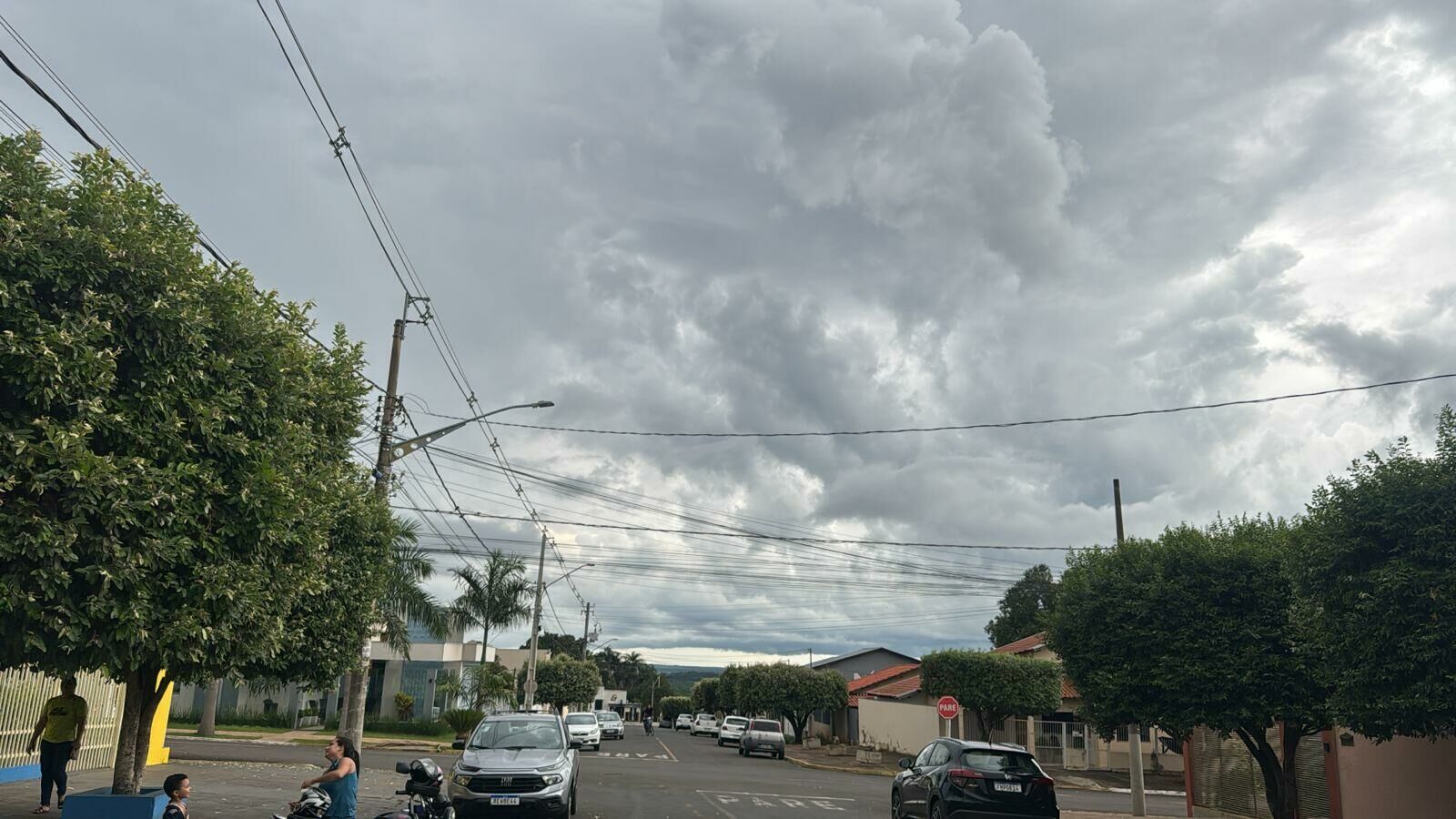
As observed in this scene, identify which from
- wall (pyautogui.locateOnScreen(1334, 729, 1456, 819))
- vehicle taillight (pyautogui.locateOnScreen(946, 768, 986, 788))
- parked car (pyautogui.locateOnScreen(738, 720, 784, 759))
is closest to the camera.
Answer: vehicle taillight (pyautogui.locateOnScreen(946, 768, 986, 788))

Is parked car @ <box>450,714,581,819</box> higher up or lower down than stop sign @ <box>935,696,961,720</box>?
lower down

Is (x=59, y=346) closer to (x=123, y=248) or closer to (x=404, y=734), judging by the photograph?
(x=123, y=248)

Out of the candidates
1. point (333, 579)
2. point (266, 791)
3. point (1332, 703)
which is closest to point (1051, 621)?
point (1332, 703)

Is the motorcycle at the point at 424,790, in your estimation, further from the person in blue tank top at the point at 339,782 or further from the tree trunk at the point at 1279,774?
the tree trunk at the point at 1279,774

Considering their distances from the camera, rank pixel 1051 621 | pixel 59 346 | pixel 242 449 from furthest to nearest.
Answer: pixel 1051 621, pixel 242 449, pixel 59 346

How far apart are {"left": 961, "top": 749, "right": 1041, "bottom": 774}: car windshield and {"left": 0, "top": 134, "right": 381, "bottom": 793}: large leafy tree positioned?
1002cm

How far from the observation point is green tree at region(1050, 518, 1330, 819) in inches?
682

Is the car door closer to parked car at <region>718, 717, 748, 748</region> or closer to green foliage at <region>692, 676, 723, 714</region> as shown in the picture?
parked car at <region>718, 717, 748, 748</region>

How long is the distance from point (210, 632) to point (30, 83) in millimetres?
5269

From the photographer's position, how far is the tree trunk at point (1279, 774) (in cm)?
1830

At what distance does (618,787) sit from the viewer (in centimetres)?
2347

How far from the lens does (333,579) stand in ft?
48.6

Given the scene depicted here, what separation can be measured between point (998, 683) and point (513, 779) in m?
28.8

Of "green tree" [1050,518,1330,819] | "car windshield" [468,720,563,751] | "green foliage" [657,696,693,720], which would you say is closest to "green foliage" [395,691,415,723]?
"car windshield" [468,720,563,751]
